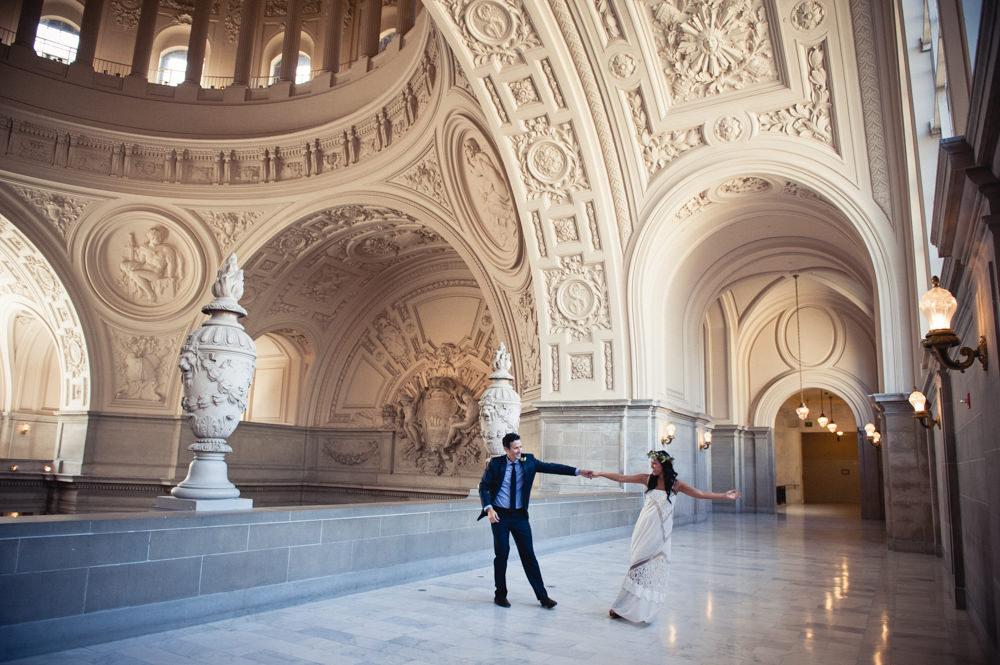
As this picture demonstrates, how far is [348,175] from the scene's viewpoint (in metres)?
15.5

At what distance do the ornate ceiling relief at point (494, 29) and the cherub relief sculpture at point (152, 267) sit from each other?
9404 millimetres

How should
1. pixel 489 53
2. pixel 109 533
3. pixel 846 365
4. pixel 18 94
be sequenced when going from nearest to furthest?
pixel 109 533 < pixel 489 53 < pixel 18 94 < pixel 846 365

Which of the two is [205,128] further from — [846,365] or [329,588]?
[846,365]

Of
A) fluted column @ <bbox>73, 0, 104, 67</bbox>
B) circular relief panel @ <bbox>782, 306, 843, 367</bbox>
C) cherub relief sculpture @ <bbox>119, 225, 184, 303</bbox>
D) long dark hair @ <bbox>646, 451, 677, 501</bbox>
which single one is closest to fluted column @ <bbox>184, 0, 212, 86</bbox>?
fluted column @ <bbox>73, 0, 104, 67</bbox>

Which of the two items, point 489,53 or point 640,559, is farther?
point 489,53

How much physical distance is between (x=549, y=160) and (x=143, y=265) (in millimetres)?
10268

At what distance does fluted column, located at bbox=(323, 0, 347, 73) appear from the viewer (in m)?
16.0

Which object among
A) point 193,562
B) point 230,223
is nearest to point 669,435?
point 193,562

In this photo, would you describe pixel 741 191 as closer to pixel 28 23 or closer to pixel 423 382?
pixel 423 382

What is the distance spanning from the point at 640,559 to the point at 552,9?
8.41 m

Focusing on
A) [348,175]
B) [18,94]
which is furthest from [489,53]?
[18,94]

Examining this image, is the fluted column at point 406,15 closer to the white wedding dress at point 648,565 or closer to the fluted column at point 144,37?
the fluted column at point 144,37

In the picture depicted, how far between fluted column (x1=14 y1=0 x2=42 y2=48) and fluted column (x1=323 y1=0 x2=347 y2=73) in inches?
236

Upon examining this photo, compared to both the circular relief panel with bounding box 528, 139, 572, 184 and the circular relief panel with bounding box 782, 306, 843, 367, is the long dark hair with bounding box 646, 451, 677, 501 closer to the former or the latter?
the circular relief panel with bounding box 528, 139, 572, 184
